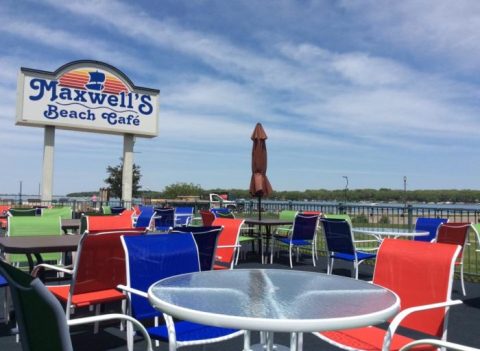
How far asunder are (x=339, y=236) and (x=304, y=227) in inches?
68.6

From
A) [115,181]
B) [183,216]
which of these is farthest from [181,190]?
[183,216]

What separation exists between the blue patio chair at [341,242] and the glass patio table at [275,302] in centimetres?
319

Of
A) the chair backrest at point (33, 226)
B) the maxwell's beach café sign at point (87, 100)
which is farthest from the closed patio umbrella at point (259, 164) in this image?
the maxwell's beach café sign at point (87, 100)

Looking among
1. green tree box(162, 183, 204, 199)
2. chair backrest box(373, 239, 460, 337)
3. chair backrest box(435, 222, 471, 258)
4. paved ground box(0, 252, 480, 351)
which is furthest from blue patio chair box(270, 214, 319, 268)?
green tree box(162, 183, 204, 199)

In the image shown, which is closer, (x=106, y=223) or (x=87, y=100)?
(x=106, y=223)

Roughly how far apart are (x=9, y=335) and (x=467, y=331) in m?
3.90

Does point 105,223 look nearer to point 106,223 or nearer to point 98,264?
point 106,223

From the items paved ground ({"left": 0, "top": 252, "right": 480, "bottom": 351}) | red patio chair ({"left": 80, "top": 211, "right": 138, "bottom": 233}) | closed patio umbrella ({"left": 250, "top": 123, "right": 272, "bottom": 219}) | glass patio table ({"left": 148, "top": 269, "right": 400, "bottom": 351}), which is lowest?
paved ground ({"left": 0, "top": 252, "right": 480, "bottom": 351})

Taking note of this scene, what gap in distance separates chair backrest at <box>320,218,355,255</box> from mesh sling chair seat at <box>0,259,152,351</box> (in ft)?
14.6

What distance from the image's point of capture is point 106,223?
4.74 meters

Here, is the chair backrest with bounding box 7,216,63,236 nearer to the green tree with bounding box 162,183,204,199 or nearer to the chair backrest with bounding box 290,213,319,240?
the chair backrest with bounding box 290,213,319,240

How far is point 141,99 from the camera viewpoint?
17141 mm

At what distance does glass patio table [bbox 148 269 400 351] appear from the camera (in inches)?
52.9

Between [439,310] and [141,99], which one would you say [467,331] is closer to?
[439,310]
